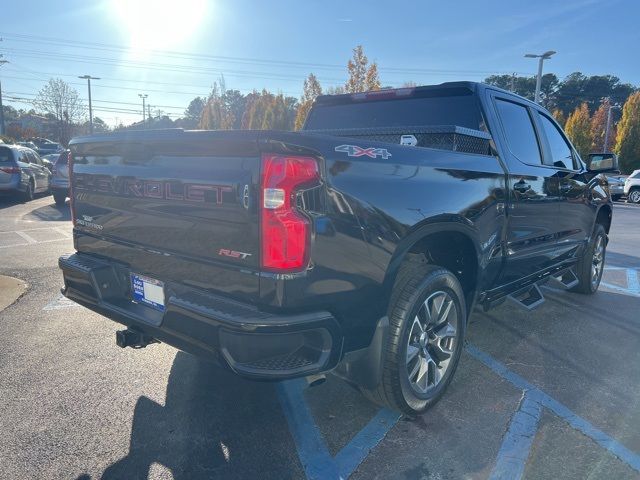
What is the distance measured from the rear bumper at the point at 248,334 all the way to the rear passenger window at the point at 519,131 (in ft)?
7.72

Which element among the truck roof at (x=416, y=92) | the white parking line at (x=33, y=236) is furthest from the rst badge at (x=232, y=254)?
the white parking line at (x=33, y=236)

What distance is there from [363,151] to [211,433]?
1.73 metres

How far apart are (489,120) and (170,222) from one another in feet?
7.88

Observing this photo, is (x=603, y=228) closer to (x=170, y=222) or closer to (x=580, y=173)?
(x=580, y=173)

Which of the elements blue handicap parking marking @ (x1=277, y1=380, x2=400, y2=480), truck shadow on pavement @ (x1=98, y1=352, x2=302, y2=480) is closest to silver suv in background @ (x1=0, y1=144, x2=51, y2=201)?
truck shadow on pavement @ (x1=98, y1=352, x2=302, y2=480)

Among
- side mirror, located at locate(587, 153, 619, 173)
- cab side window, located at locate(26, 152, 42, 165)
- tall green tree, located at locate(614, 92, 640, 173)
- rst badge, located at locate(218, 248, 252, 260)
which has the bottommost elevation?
cab side window, located at locate(26, 152, 42, 165)

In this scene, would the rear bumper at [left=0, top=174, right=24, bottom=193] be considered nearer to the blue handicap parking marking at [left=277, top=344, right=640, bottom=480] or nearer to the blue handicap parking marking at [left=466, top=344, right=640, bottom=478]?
the blue handicap parking marking at [left=277, top=344, right=640, bottom=480]

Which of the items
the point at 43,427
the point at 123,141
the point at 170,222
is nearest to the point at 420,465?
the point at 170,222

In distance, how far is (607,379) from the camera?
340 centimetres

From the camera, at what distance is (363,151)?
2.28m

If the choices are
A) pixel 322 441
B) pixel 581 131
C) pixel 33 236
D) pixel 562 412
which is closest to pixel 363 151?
pixel 322 441

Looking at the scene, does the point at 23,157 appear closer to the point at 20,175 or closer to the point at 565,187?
the point at 20,175

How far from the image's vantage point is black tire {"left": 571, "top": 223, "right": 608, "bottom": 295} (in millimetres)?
5367

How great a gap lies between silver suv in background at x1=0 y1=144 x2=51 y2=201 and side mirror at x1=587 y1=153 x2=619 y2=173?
1344 cm
